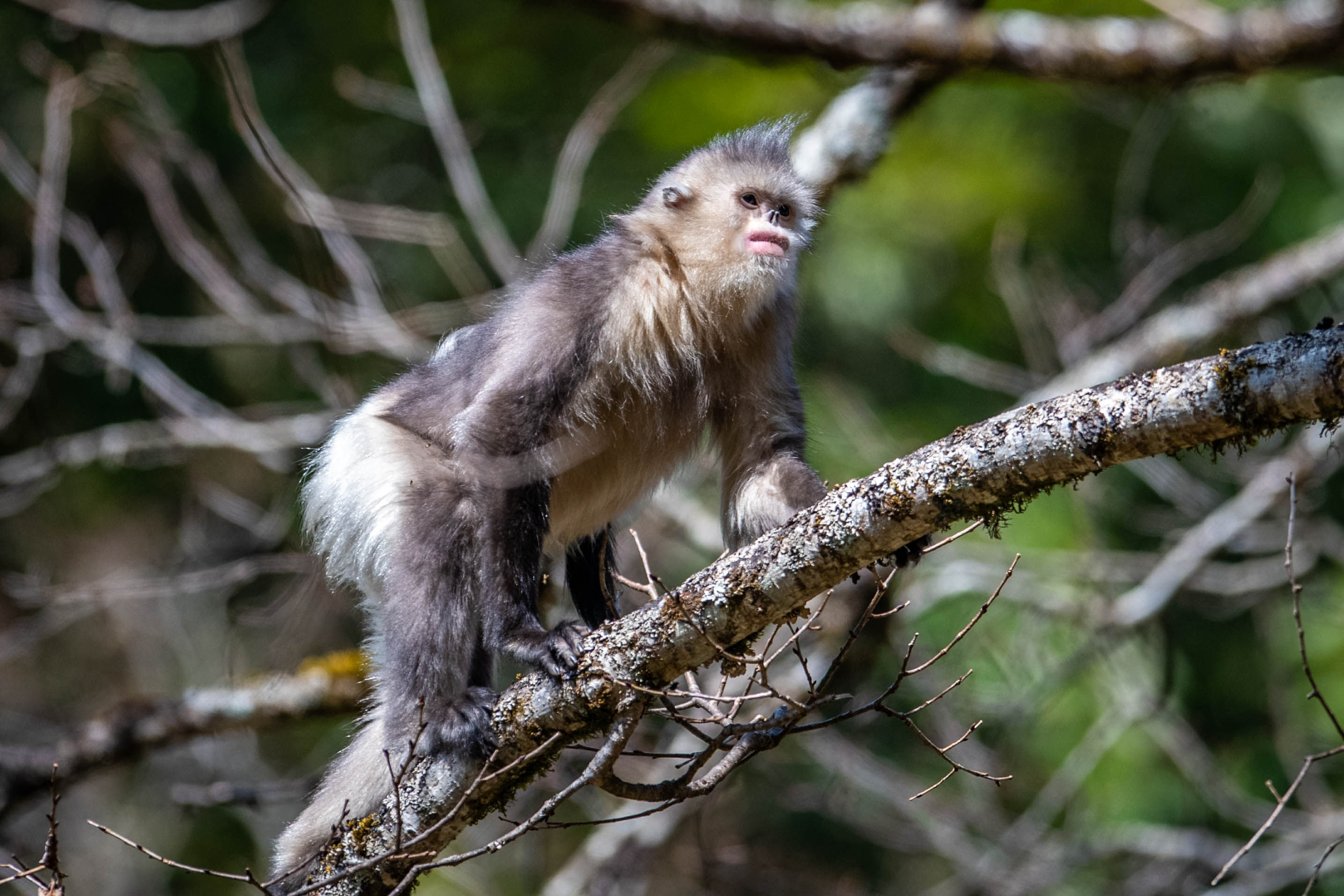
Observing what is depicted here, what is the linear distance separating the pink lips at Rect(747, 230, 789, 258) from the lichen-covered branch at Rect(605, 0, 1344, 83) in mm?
1210

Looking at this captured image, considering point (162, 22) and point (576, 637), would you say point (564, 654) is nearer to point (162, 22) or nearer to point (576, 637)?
point (576, 637)

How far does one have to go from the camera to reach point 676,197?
4.24 metres

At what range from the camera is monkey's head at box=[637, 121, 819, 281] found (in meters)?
4.05

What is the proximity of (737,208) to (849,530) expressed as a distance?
1.89 metres

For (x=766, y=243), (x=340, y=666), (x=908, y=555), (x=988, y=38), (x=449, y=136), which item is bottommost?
(x=908, y=555)

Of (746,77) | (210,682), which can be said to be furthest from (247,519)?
(746,77)

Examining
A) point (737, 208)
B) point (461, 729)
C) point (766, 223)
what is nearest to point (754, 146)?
point (737, 208)

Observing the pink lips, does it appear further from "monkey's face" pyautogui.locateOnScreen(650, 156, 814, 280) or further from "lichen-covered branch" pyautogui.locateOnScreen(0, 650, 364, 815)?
"lichen-covered branch" pyautogui.locateOnScreen(0, 650, 364, 815)

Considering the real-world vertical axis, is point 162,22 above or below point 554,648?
above

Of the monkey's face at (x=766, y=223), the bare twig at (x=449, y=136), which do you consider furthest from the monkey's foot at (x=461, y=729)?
the bare twig at (x=449, y=136)

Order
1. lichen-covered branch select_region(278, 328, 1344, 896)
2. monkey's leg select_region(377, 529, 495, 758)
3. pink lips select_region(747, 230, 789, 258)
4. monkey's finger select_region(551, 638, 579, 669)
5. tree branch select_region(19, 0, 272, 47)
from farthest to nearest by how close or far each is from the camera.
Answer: tree branch select_region(19, 0, 272, 47), pink lips select_region(747, 230, 789, 258), monkey's leg select_region(377, 529, 495, 758), monkey's finger select_region(551, 638, 579, 669), lichen-covered branch select_region(278, 328, 1344, 896)

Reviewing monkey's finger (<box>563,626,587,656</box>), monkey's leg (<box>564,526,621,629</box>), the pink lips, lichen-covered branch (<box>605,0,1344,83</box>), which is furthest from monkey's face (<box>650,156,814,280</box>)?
monkey's finger (<box>563,626,587,656</box>)

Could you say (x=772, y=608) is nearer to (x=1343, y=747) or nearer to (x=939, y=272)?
(x=1343, y=747)

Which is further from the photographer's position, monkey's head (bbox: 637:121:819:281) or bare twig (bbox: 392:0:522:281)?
bare twig (bbox: 392:0:522:281)
